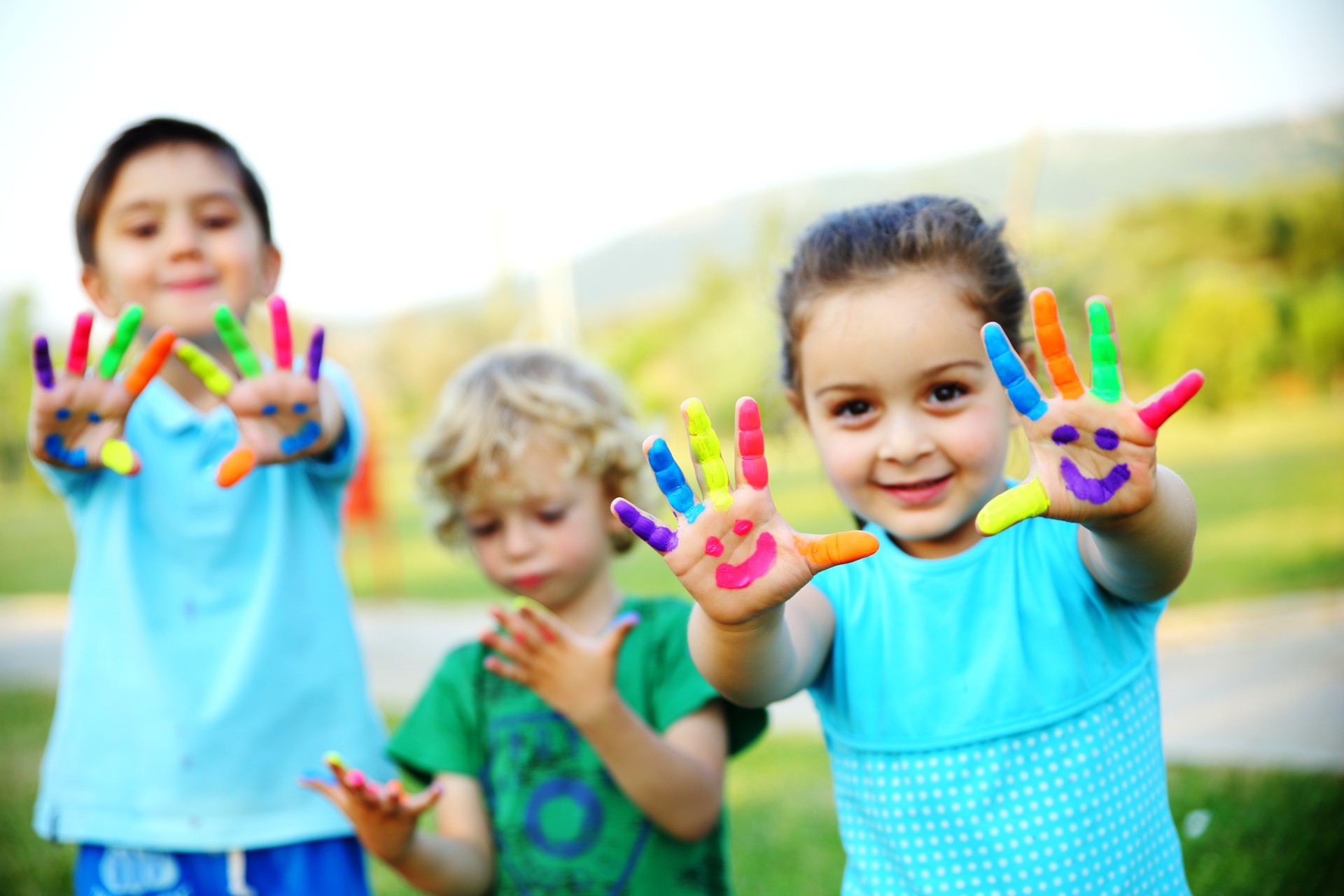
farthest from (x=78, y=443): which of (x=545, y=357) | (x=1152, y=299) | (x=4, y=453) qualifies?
(x=4, y=453)

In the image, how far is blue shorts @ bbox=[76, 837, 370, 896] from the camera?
198 centimetres

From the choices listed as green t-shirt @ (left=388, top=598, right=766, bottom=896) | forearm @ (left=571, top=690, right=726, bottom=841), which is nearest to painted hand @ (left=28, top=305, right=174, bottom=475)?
green t-shirt @ (left=388, top=598, right=766, bottom=896)

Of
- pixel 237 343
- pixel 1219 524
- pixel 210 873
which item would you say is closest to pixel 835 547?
pixel 237 343

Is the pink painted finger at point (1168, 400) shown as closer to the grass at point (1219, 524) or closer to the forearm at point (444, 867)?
the grass at point (1219, 524)

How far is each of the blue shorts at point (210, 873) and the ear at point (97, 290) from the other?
106cm

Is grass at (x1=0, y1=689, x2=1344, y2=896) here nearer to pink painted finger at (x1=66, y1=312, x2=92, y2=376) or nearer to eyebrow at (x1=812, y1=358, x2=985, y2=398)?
eyebrow at (x1=812, y1=358, x2=985, y2=398)

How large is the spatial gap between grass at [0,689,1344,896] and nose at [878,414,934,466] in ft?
5.04

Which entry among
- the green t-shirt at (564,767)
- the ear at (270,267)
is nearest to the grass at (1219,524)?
the green t-shirt at (564,767)

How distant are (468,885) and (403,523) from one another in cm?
1866

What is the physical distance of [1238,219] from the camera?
1867 cm

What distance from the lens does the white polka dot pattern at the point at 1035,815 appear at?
1.47 metres

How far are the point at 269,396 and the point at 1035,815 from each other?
1.40m

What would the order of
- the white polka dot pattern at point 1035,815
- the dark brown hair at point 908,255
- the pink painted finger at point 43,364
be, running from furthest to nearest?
the pink painted finger at point 43,364, the dark brown hair at point 908,255, the white polka dot pattern at point 1035,815

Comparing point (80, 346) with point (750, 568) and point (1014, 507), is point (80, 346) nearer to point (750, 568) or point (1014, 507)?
point (750, 568)
